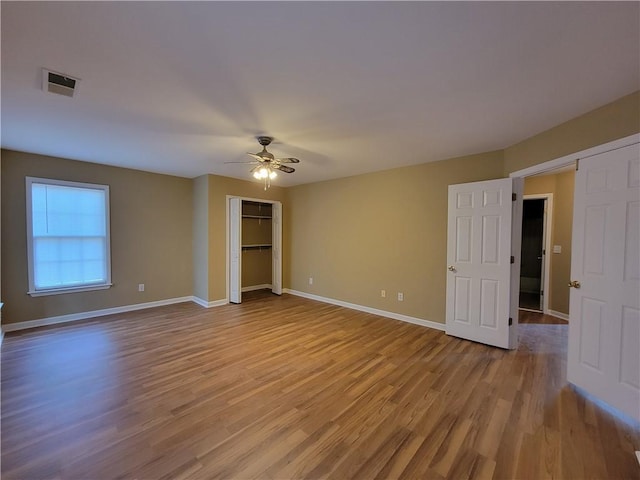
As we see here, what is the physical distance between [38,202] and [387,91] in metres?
5.02

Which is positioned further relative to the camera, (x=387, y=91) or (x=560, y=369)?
(x=560, y=369)

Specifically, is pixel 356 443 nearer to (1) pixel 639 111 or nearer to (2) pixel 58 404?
(2) pixel 58 404

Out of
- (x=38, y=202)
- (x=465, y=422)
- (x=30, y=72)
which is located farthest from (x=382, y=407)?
(x=38, y=202)

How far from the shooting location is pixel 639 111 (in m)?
2.02

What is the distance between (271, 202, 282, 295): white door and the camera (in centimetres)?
621

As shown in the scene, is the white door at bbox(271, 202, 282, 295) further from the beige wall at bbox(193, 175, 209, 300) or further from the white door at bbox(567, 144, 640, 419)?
the white door at bbox(567, 144, 640, 419)

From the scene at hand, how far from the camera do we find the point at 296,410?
218 cm

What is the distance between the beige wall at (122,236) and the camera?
3768 millimetres

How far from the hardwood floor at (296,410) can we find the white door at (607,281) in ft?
0.79

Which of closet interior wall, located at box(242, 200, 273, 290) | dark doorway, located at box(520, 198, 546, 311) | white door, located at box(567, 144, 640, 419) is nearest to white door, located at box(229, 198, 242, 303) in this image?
closet interior wall, located at box(242, 200, 273, 290)

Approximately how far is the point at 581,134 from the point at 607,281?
4.38 ft

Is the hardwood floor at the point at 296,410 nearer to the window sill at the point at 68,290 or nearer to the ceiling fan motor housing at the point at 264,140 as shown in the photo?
the window sill at the point at 68,290

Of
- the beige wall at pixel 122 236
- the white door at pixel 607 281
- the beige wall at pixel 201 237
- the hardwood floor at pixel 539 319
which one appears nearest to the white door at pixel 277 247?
the beige wall at pixel 201 237

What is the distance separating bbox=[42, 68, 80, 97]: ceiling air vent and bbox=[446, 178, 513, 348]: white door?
4046 millimetres
